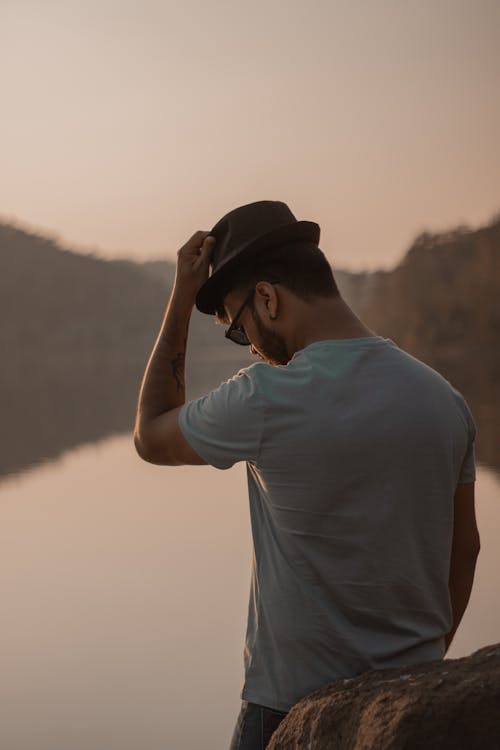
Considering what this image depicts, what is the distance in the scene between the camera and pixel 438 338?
4597 centimetres

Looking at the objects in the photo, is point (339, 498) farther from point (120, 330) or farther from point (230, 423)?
point (120, 330)

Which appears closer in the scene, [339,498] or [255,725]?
[339,498]

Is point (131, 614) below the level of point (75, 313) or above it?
below

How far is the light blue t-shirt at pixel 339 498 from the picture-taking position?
4.64ft

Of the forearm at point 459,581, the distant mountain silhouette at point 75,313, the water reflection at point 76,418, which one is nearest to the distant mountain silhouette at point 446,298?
the distant mountain silhouette at point 75,313

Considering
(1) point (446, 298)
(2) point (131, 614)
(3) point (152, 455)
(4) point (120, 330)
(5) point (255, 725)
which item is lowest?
(2) point (131, 614)

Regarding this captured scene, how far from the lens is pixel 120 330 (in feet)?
313

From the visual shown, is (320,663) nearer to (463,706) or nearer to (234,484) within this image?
(463,706)

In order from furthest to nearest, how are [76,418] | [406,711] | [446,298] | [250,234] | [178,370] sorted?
[446,298]
[76,418]
[178,370]
[250,234]
[406,711]

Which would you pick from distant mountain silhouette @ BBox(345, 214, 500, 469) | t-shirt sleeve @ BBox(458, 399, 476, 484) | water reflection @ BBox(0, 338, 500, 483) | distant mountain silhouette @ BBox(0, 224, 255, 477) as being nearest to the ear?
t-shirt sleeve @ BBox(458, 399, 476, 484)

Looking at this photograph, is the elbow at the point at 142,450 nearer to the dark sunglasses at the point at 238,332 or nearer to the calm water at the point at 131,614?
the dark sunglasses at the point at 238,332

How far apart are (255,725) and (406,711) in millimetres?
304

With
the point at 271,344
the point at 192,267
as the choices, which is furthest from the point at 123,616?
the point at 271,344

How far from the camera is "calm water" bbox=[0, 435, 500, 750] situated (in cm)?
Answer: 367
